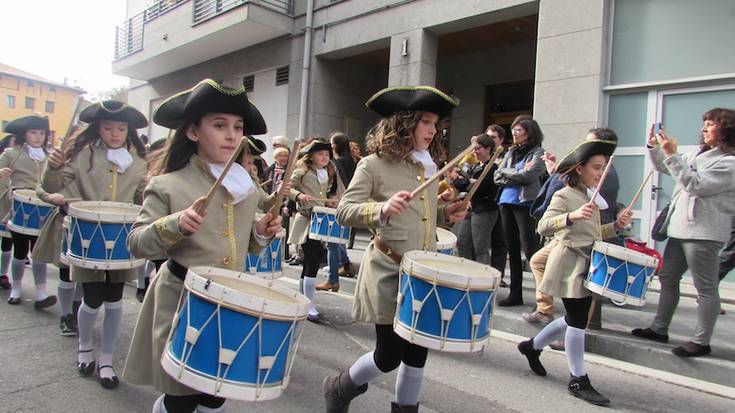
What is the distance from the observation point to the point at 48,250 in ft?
15.1

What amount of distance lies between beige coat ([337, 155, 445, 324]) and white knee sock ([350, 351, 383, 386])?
0.76 ft

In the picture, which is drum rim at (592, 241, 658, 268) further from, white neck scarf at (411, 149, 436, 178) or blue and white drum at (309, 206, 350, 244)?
blue and white drum at (309, 206, 350, 244)

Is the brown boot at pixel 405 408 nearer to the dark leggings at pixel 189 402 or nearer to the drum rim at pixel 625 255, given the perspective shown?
the dark leggings at pixel 189 402

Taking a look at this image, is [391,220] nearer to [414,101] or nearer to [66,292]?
[414,101]

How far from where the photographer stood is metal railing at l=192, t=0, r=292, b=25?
504 inches

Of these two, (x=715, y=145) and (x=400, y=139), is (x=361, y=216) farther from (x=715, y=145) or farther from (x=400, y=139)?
(x=715, y=145)

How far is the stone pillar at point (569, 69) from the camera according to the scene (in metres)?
7.77

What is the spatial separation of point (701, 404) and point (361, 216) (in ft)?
10.1

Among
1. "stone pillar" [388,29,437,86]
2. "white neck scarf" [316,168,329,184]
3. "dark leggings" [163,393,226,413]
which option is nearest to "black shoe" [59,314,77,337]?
"white neck scarf" [316,168,329,184]

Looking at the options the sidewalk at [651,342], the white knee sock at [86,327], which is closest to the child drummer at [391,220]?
the white knee sock at [86,327]

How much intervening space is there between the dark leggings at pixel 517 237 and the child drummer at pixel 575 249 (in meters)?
1.82

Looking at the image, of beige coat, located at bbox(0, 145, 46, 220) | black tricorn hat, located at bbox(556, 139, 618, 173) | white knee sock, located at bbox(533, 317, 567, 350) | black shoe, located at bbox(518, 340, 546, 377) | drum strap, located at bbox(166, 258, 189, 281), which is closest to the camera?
drum strap, located at bbox(166, 258, 189, 281)

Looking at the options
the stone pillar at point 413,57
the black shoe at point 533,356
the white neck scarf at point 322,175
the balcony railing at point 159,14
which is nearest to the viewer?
the black shoe at point 533,356

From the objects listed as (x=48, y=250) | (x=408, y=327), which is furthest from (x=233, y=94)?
(x=48, y=250)
